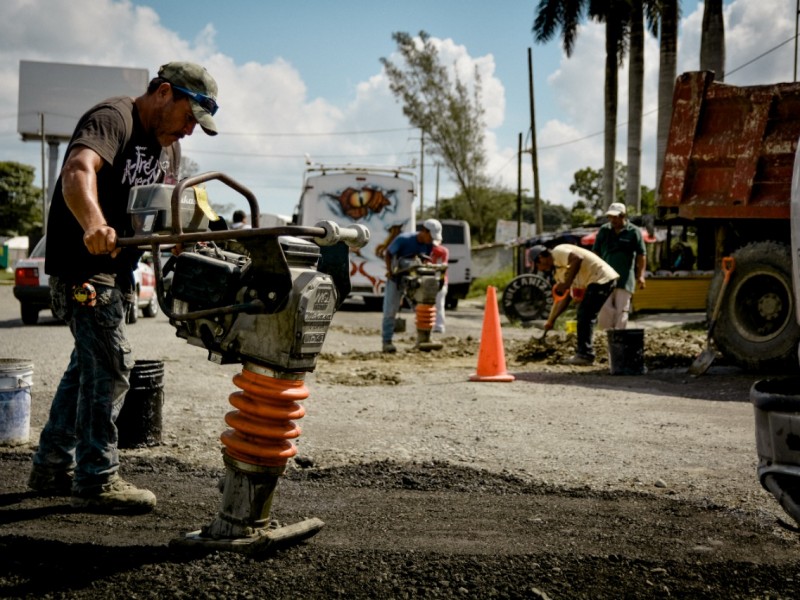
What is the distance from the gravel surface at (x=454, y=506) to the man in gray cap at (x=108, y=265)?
24 cm

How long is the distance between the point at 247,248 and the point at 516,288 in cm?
1575

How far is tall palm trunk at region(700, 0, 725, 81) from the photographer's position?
2347 centimetres

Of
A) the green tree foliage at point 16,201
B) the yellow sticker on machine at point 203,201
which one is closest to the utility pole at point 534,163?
the yellow sticker on machine at point 203,201

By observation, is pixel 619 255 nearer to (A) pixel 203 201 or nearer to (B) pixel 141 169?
(B) pixel 141 169

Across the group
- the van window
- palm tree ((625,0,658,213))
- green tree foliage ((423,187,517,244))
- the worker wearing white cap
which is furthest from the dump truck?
green tree foliage ((423,187,517,244))

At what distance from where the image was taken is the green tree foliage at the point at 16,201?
85.0 meters

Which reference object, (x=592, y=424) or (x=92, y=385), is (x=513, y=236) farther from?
(x=92, y=385)

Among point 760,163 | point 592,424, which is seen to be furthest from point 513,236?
point 592,424

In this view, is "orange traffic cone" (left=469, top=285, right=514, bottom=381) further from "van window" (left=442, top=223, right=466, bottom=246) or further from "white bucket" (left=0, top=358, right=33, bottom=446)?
"van window" (left=442, top=223, right=466, bottom=246)

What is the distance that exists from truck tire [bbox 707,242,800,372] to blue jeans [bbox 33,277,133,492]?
7.59 meters

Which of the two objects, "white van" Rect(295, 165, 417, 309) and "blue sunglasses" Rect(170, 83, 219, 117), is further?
"white van" Rect(295, 165, 417, 309)

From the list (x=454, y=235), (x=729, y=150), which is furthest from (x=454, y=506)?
(x=454, y=235)

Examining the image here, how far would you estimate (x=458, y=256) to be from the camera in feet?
87.8

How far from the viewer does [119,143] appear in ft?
13.3
